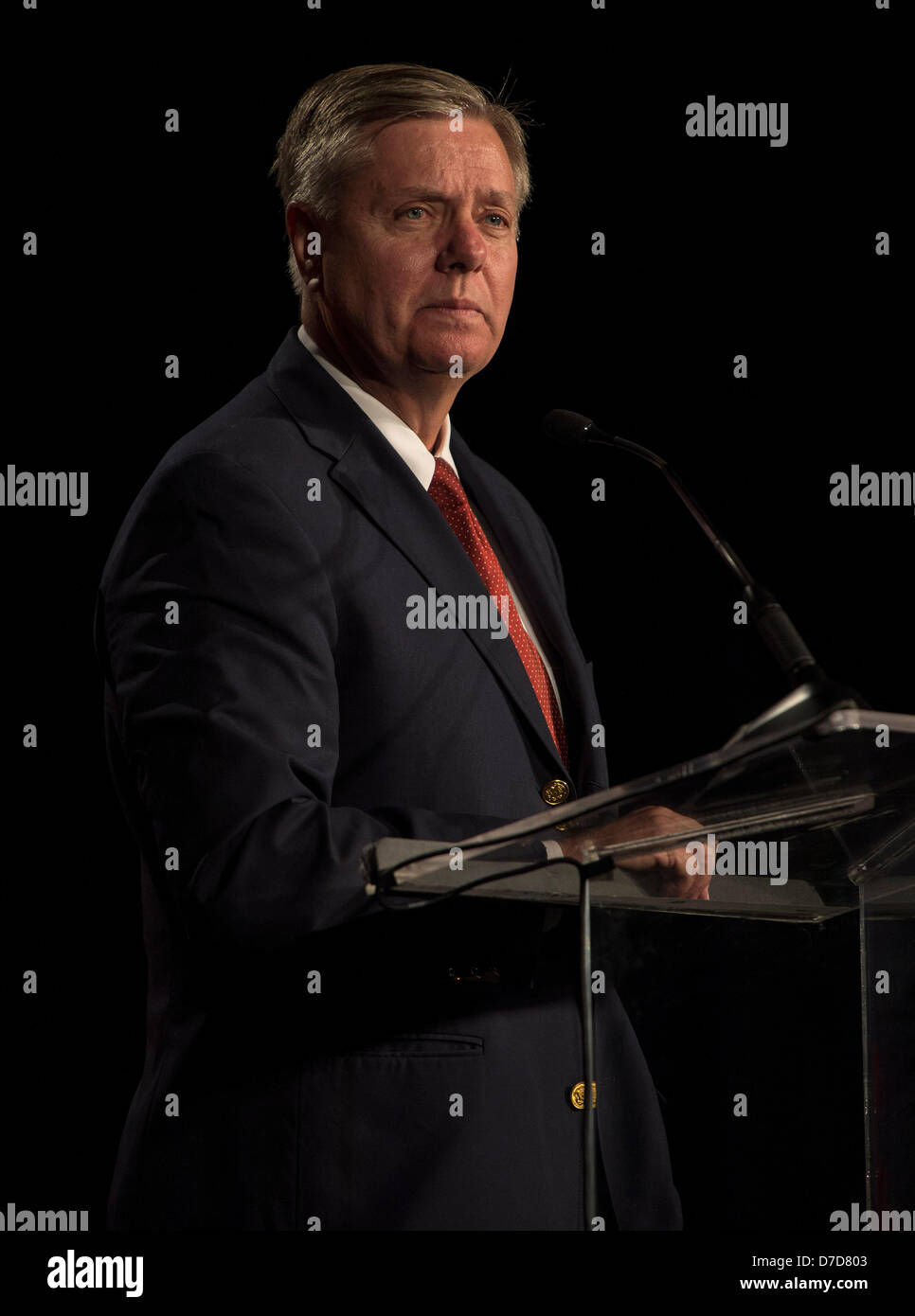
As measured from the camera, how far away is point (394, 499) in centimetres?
191

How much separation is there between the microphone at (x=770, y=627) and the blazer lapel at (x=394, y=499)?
0.23m

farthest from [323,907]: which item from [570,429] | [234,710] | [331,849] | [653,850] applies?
[570,429]

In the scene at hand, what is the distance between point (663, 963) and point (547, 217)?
79.1 inches

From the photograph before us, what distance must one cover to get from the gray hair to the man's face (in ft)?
0.07

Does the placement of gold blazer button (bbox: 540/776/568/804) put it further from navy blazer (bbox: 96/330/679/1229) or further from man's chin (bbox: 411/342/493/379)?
man's chin (bbox: 411/342/493/379)

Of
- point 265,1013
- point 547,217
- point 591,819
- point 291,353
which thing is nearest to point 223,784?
point 265,1013

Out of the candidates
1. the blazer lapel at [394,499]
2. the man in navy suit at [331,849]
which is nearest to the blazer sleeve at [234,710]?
the man in navy suit at [331,849]

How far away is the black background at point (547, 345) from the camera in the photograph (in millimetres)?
2658

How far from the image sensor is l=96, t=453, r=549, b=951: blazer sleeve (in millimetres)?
1535

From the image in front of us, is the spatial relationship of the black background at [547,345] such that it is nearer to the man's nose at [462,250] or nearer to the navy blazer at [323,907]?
the man's nose at [462,250]

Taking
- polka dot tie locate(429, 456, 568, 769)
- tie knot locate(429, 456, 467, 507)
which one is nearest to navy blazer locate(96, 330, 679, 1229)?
polka dot tie locate(429, 456, 568, 769)

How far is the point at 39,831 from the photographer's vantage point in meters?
2.68

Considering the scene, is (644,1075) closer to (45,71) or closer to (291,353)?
(291,353)

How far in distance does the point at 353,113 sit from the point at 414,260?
0.24m
